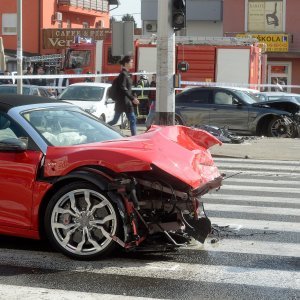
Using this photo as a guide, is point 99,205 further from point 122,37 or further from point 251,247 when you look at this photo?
point 122,37

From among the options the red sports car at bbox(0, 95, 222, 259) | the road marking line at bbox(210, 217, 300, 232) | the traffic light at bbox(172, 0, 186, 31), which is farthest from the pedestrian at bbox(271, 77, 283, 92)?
the red sports car at bbox(0, 95, 222, 259)

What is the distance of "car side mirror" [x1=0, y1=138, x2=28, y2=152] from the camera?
20.2ft

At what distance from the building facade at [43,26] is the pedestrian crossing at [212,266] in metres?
37.5

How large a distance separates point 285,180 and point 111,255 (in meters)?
6.01

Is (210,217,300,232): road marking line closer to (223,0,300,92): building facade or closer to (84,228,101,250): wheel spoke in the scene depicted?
(84,228,101,250): wheel spoke

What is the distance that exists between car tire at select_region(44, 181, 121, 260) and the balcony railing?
157 feet

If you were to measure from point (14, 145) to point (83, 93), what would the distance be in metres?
15.3

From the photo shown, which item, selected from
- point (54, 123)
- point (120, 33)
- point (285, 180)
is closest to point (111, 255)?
point (54, 123)

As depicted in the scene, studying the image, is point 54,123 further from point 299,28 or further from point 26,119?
point 299,28

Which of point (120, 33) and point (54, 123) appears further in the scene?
point (120, 33)

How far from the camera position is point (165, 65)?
14383 mm

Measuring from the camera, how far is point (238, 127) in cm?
1905

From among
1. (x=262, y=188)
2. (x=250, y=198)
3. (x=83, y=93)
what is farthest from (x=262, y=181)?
(x=83, y=93)

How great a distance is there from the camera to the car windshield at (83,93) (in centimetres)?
2109
